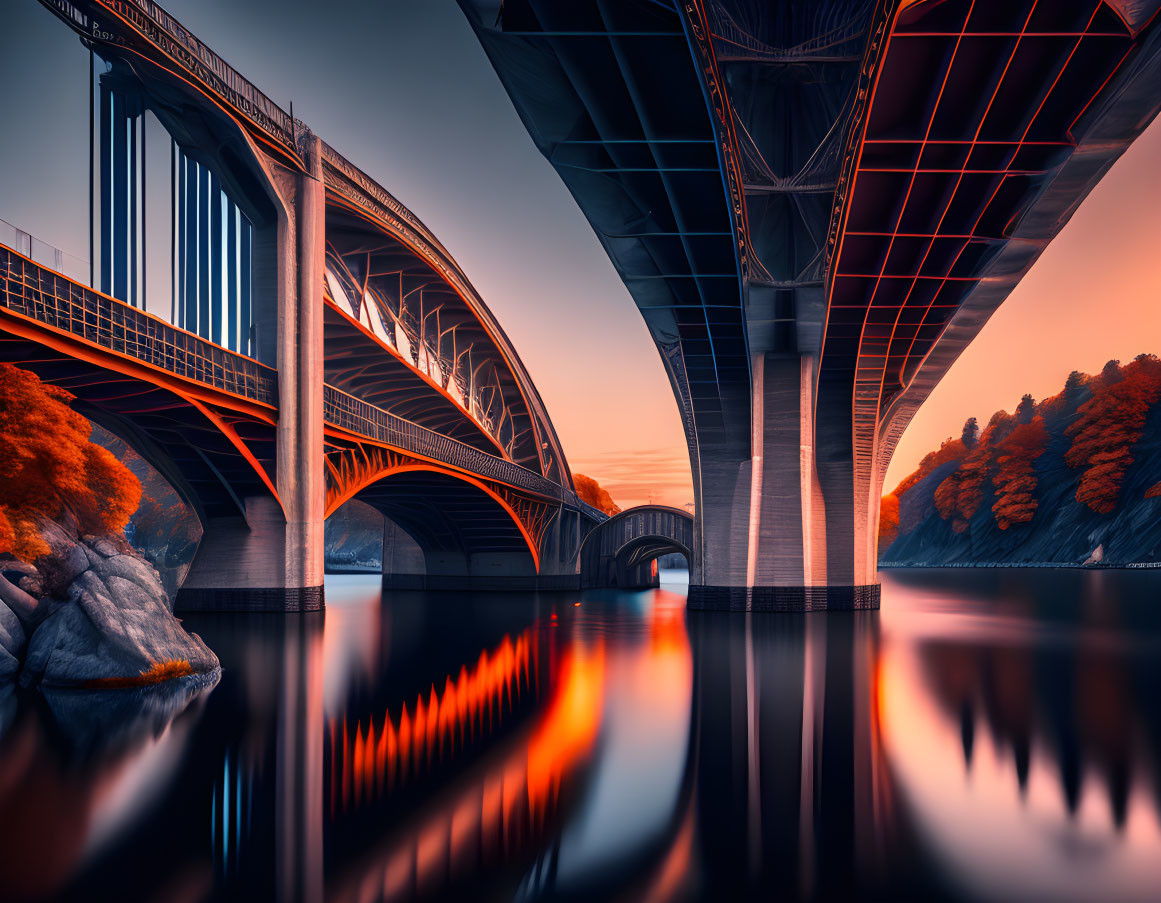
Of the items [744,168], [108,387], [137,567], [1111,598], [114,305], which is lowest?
[1111,598]

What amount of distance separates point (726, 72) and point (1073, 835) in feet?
83.3

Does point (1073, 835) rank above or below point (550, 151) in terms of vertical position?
below

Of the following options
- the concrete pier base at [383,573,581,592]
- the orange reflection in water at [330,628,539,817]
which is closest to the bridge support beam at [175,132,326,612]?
the orange reflection in water at [330,628,539,817]

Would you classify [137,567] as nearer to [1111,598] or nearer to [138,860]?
[138,860]

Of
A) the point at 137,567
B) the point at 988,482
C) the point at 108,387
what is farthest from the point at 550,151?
the point at 988,482

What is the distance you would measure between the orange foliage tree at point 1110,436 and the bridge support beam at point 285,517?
7891 centimetres

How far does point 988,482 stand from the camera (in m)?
115

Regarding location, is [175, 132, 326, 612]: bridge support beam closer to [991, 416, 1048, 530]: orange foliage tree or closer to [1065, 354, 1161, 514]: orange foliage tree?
[1065, 354, 1161, 514]: orange foliage tree

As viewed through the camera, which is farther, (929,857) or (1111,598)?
(1111,598)

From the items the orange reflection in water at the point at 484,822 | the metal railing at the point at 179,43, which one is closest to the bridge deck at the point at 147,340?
the metal railing at the point at 179,43

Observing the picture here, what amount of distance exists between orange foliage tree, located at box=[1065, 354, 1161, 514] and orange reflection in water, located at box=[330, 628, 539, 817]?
8441 centimetres

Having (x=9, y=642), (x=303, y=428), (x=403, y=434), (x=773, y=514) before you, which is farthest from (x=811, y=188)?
(x=9, y=642)

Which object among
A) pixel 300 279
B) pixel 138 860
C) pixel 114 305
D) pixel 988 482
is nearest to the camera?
pixel 138 860

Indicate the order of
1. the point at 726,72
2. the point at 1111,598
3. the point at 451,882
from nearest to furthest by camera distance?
1. the point at 451,882
2. the point at 726,72
3. the point at 1111,598
